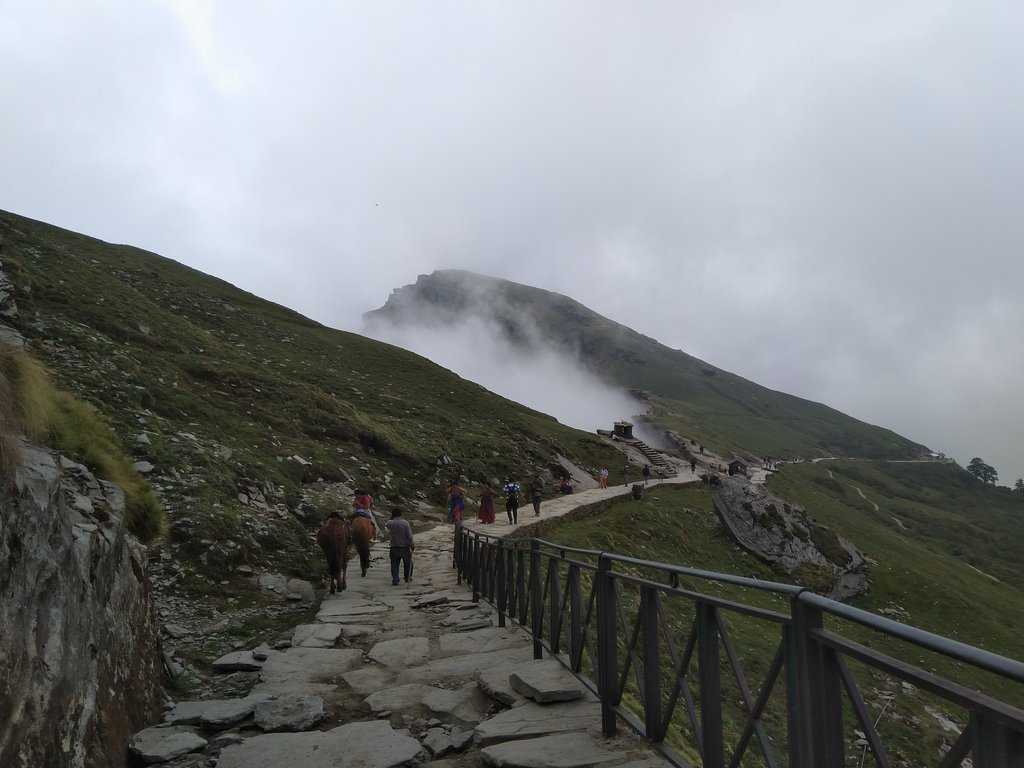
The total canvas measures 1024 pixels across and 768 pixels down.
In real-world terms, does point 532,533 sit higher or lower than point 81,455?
lower

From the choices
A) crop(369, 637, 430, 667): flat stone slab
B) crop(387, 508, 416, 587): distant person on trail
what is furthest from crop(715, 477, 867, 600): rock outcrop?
crop(369, 637, 430, 667): flat stone slab

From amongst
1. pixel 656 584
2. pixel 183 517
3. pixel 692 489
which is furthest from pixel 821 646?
pixel 692 489

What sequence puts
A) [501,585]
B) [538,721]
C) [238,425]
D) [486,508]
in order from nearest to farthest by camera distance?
Answer: 1. [538,721]
2. [501,585]
3. [238,425]
4. [486,508]

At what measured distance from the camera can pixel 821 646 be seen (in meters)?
3.07

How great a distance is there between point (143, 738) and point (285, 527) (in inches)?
Answer: 439

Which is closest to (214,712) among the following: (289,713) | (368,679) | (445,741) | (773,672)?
(289,713)

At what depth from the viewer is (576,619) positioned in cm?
703

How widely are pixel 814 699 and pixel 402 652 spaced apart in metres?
7.26

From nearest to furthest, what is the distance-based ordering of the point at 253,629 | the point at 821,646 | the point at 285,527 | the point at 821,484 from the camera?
1. the point at 821,646
2. the point at 253,629
3. the point at 285,527
4. the point at 821,484

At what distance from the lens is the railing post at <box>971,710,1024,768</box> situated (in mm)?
2008

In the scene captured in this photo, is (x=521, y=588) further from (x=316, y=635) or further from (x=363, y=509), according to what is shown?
(x=363, y=509)

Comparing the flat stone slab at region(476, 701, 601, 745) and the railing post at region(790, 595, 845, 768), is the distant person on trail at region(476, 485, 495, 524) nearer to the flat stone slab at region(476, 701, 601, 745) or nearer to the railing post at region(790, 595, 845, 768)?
the flat stone slab at region(476, 701, 601, 745)

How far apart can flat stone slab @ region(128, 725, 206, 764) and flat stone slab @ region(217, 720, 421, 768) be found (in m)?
0.31

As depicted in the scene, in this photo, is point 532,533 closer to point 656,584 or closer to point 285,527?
point 285,527
